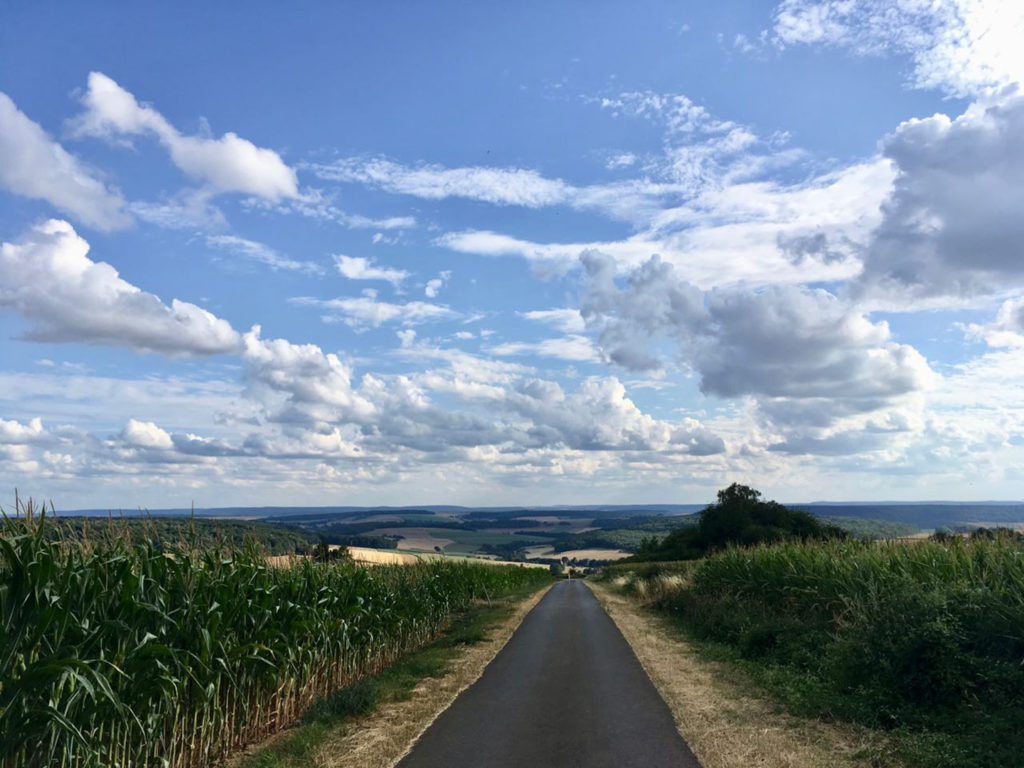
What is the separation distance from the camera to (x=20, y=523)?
696 centimetres

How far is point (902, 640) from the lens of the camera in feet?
37.3

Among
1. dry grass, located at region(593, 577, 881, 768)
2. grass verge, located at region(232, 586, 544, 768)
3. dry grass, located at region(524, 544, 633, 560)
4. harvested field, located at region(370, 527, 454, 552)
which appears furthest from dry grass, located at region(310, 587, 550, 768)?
dry grass, located at region(524, 544, 633, 560)

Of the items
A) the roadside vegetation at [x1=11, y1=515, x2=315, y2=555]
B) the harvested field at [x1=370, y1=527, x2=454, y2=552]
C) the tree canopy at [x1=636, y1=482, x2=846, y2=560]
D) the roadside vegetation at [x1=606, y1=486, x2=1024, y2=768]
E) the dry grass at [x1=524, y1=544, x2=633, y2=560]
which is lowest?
the dry grass at [x1=524, y1=544, x2=633, y2=560]

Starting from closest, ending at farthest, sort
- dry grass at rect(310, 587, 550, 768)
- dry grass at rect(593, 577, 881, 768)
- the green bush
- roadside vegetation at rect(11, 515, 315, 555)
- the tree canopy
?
roadside vegetation at rect(11, 515, 315, 555) < dry grass at rect(593, 577, 881, 768) < dry grass at rect(310, 587, 550, 768) < the green bush < the tree canopy

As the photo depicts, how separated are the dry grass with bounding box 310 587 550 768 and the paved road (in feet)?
0.78

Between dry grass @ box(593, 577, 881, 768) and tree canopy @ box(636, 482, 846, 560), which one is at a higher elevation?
dry grass @ box(593, 577, 881, 768)

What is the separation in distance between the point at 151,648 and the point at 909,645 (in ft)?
36.3

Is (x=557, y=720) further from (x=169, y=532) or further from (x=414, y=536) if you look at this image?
(x=414, y=536)

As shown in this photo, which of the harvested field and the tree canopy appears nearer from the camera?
the tree canopy

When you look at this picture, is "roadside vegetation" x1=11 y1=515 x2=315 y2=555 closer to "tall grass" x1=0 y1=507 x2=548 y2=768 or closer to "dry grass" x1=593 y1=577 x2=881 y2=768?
"tall grass" x1=0 y1=507 x2=548 y2=768

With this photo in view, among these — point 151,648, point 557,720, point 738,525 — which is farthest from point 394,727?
point 738,525

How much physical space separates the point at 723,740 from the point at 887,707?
3086mm

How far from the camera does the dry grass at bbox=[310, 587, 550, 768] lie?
929 cm

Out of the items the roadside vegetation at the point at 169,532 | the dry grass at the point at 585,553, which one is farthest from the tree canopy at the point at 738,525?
the dry grass at the point at 585,553
